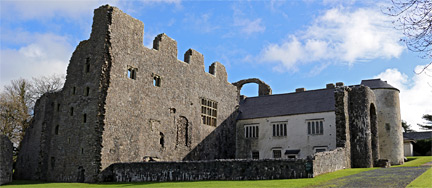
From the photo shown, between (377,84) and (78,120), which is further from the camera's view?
(377,84)

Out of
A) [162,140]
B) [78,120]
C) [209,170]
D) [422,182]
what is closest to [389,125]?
[162,140]

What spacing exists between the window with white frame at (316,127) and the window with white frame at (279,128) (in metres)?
2.39

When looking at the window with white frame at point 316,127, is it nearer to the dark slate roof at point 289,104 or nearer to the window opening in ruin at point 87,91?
→ the dark slate roof at point 289,104

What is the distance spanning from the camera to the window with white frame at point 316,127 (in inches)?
1366

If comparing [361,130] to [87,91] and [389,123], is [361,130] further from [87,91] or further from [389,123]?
[87,91]

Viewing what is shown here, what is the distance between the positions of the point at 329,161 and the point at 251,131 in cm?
1563

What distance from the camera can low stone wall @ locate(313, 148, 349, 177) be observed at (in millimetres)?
21125

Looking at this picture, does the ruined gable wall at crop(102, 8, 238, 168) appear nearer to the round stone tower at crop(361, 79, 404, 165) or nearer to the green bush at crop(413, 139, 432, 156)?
the round stone tower at crop(361, 79, 404, 165)

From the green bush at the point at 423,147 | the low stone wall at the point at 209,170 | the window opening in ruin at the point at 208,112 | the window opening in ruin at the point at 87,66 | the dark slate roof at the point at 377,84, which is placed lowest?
the low stone wall at the point at 209,170

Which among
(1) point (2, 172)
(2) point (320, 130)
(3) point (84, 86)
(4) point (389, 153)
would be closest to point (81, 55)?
(3) point (84, 86)

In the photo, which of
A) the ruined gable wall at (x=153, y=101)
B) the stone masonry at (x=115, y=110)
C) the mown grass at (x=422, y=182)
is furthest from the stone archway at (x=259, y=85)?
the mown grass at (x=422, y=182)

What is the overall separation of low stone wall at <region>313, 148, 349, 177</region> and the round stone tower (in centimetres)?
1280

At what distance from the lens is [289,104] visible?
126ft

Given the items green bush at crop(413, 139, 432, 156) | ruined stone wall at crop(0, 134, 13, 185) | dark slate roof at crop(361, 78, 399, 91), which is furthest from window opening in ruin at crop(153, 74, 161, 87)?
green bush at crop(413, 139, 432, 156)
